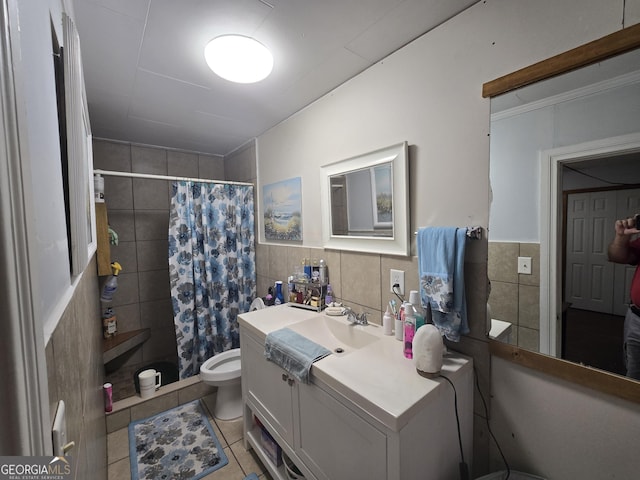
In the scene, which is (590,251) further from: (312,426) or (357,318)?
(312,426)

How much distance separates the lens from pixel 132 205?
8.52 feet

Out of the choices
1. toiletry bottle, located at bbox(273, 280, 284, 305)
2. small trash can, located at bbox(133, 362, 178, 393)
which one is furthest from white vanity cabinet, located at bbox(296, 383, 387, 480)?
small trash can, located at bbox(133, 362, 178, 393)

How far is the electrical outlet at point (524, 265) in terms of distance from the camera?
1025 mm

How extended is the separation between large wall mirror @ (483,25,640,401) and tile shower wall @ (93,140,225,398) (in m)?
2.85

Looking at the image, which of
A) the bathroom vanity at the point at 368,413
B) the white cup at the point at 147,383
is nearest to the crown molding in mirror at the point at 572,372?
the bathroom vanity at the point at 368,413

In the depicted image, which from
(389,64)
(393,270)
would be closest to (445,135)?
(389,64)

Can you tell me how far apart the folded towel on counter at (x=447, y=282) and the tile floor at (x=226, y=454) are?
4.48 feet

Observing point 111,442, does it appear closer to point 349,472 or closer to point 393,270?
point 349,472

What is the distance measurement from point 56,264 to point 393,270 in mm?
1269

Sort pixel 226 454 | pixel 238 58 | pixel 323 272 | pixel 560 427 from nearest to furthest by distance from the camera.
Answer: pixel 560 427, pixel 238 58, pixel 226 454, pixel 323 272

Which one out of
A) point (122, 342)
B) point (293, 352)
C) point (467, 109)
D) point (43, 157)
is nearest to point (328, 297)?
point (293, 352)

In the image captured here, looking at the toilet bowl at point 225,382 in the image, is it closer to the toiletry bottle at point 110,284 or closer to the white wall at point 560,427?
the toiletry bottle at point 110,284

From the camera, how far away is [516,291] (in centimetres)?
104

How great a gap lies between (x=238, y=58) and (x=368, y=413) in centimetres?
161
